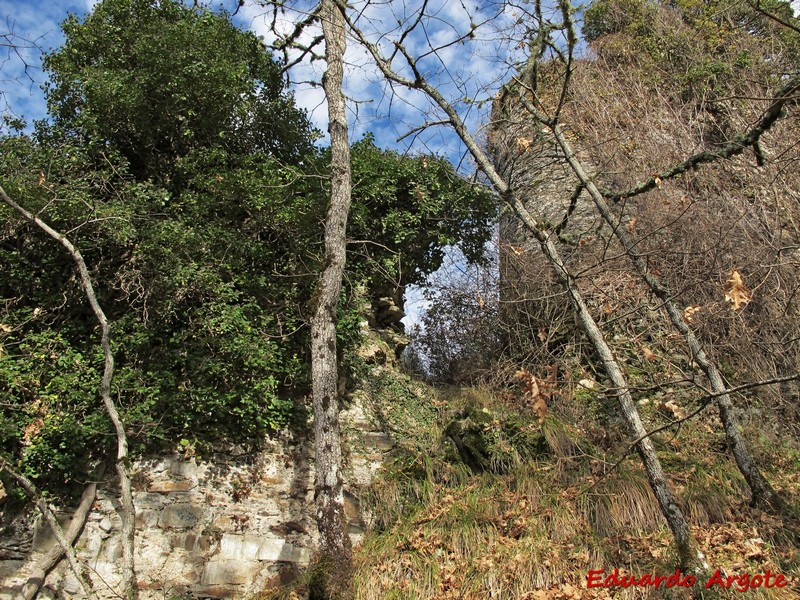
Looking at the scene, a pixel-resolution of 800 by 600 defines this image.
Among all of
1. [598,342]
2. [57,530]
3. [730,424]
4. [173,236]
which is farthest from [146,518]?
[730,424]

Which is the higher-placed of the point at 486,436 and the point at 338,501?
the point at 486,436

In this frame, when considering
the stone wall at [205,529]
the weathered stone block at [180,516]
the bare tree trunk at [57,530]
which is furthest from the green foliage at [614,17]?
the bare tree trunk at [57,530]

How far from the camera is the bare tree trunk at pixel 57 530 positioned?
15.3 ft

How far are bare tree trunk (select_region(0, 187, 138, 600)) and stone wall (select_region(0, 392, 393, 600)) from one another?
0.76ft

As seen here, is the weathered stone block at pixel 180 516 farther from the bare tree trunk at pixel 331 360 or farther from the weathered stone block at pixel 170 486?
the bare tree trunk at pixel 331 360

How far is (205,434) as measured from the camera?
225 inches

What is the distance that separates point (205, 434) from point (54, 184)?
3.32 meters

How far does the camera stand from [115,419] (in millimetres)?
5180

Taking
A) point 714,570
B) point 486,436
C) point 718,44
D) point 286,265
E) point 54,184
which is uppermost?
→ point 718,44

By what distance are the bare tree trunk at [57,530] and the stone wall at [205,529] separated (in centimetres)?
15

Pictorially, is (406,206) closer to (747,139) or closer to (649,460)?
(747,139)

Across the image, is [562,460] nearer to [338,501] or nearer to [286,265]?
[338,501]

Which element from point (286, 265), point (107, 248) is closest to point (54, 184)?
point (107, 248)

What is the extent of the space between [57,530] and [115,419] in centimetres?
103
